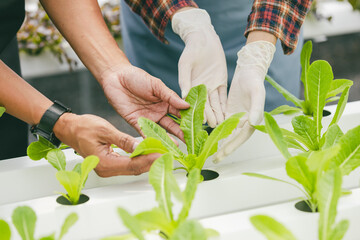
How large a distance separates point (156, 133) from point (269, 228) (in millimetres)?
290

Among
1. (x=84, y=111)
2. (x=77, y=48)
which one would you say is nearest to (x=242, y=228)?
(x=77, y=48)

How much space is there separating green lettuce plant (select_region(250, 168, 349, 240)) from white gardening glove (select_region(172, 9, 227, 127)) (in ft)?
1.66

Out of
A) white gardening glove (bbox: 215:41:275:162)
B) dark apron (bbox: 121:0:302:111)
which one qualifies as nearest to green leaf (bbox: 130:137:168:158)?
white gardening glove (bbox: 215:41:275:162)

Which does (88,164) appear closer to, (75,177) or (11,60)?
(75,177)

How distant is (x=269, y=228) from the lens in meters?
0.46

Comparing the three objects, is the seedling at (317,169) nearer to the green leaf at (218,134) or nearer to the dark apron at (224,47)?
the green leaf at (218,134)

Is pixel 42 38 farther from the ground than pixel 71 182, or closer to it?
farther from the ground

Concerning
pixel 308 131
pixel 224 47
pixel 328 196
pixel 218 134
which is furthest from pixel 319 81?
pixel 224 47

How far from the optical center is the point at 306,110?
0.92 metres

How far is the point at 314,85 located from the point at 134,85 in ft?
1.20

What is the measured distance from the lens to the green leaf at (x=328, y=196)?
0.47m

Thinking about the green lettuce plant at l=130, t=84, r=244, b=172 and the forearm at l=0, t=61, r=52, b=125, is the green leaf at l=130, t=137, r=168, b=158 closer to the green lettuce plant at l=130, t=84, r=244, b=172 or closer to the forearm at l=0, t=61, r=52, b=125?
the green lettuce plant at l=130, t=84, r=244, b=172

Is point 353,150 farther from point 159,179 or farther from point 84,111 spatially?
point 84,111

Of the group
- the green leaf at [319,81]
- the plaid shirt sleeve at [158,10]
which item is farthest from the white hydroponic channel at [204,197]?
the plaid shirt sleeve at [158,10]
